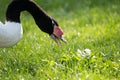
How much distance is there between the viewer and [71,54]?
7.03 meters

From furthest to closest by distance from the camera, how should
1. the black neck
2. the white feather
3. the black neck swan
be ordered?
the black neck
the black neck swan
the white feather

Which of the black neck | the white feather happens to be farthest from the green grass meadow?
the black neck

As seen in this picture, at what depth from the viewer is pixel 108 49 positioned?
748 centimetres

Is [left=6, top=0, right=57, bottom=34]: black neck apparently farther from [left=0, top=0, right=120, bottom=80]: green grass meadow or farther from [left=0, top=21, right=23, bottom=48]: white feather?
[left=0, top=0, right=120, bottom=80]: green grass meadow

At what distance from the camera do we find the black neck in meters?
6.89

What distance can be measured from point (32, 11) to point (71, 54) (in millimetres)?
799

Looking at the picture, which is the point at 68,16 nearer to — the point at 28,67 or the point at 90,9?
the point at 90,9

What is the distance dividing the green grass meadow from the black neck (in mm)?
464

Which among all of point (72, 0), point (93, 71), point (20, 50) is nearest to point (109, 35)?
point (20, 50)

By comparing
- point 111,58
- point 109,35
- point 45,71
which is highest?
point 109,35

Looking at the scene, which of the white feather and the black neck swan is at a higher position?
the black neck swan

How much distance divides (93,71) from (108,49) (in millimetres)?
1105

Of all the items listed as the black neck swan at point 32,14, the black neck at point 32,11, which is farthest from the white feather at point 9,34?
the black neck at point 32,11

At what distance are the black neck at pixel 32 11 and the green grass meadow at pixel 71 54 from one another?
18.3 inches
